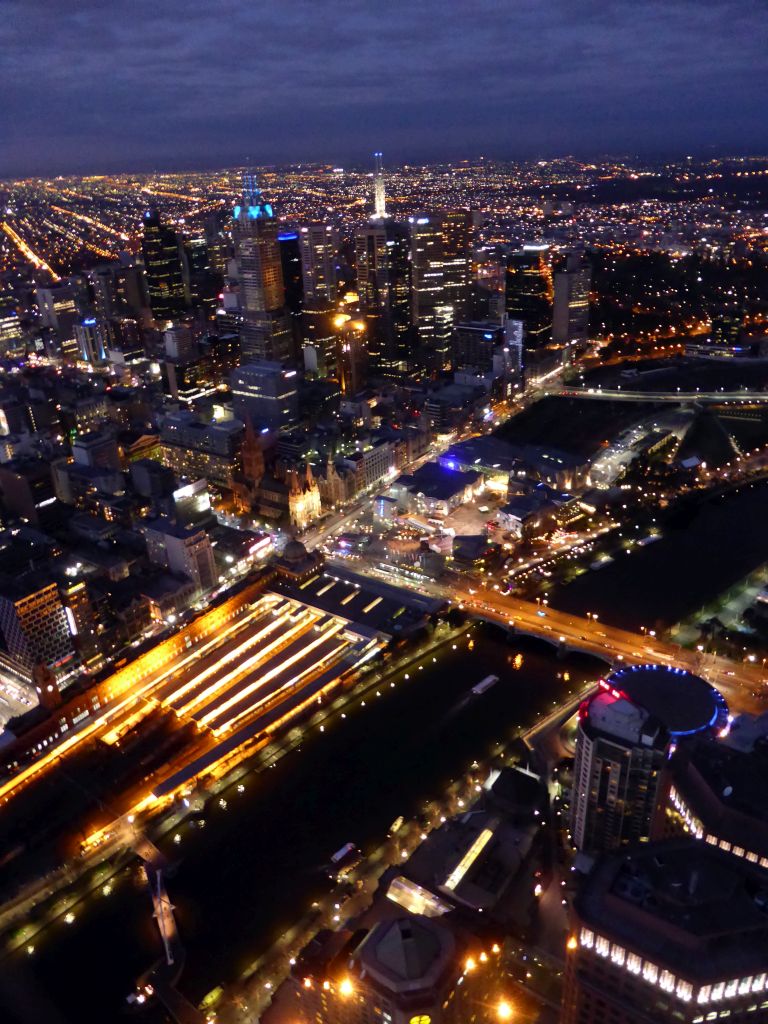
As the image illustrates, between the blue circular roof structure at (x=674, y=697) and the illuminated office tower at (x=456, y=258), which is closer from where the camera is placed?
the blue circular roof structure at (x=674, y=697)

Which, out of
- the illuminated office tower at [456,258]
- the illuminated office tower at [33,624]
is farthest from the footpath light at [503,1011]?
the illuminated office tower at [456,258]

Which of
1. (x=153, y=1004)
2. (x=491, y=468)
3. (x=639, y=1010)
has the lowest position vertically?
(x=153, y=1004)

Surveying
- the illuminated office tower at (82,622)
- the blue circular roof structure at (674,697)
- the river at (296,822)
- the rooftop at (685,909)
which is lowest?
the river at (296,822)

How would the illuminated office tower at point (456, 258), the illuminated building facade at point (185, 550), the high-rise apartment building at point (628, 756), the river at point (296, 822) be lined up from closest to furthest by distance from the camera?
the high-rise apartment building at point (628, 756) → the river at point (296, 822) → the illuminated building facade at point (185, 550) → the illuminated office tower at point (456, 258)

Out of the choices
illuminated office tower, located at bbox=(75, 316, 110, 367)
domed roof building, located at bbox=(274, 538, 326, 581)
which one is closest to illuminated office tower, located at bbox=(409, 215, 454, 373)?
illuminated office tower, located at bbox=(75, 316, 110, 367)

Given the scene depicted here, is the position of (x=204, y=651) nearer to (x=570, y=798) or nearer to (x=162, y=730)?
(x=162, y=730)

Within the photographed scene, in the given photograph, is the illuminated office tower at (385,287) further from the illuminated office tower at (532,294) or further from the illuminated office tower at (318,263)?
→ the illuminated office tower at (532,294)

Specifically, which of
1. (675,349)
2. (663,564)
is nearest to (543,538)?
(663,564)
